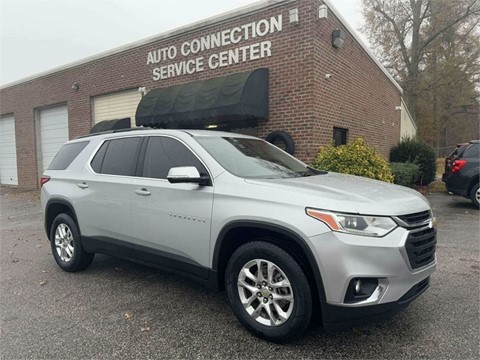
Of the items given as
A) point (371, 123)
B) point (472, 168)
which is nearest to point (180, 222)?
point (472, 168)

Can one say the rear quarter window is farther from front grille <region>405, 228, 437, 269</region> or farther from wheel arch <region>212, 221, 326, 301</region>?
front grille <region>405, 228, 437, 269</region>

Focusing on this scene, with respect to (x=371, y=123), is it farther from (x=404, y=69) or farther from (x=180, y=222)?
(x=404, y=69)

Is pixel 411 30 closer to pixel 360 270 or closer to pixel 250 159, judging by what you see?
Result: pixel 250 159

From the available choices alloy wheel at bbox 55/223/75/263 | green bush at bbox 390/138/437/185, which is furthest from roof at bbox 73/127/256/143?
green bush at bbox 390/138/437/185

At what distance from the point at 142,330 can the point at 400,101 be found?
16731mm

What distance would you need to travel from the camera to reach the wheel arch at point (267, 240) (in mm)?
2705

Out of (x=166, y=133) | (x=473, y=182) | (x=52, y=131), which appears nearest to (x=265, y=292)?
(x=166, y=133)

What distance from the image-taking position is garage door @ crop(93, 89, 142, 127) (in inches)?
476

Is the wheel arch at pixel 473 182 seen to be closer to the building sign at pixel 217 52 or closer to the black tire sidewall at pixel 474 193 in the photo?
the black tire sidewall at pixel 474 193

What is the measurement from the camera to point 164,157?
3.89 metres

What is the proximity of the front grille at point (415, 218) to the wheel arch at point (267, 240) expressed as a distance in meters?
0.77

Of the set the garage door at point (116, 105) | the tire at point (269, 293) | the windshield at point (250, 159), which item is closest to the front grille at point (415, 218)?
the tire at point (269, 293)

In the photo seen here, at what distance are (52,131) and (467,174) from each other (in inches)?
591

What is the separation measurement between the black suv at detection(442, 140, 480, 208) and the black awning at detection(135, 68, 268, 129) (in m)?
5.14
